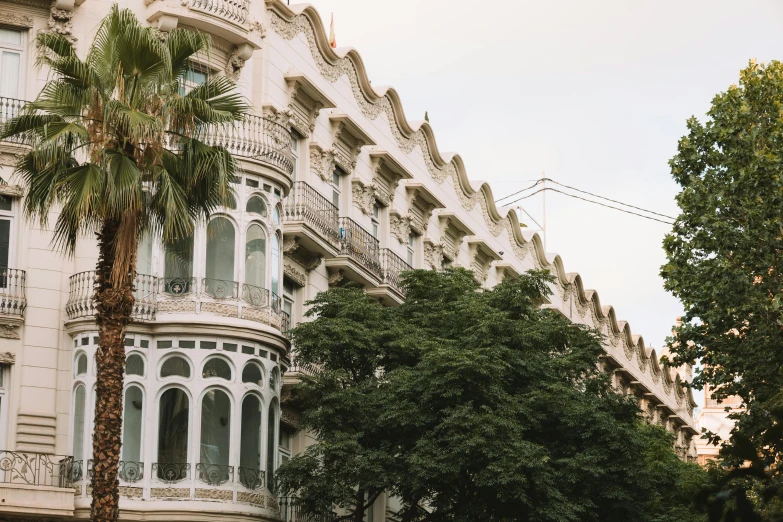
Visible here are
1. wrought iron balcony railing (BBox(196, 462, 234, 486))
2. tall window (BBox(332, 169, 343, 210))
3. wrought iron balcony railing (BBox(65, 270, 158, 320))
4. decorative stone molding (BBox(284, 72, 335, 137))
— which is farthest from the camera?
tall window (BBox(332, 169, 343, 210))

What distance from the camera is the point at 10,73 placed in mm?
23375

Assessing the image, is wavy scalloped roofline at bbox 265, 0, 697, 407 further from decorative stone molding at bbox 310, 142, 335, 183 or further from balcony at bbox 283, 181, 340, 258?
balcony at bbox 283, 181, 340, 258

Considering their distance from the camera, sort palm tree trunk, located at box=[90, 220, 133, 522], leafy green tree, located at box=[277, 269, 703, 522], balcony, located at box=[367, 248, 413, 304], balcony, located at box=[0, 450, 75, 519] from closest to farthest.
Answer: palm tree trunk, located at box=[90, 220, 133, 522]
balcony, located at box=[0, 450, 75, 519]
leafy green tree, located at box=[277, 269, 703, 522]
balcony, located at box=[367, 248, 413, 304]

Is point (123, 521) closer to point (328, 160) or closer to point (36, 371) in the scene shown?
point (36, 371)

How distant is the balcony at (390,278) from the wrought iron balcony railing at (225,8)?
28.0ft

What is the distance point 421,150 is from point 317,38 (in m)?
8.16

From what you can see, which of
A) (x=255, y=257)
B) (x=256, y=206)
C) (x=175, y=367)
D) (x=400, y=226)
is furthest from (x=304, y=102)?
(x=175, y=367)

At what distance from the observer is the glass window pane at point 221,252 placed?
23625mm

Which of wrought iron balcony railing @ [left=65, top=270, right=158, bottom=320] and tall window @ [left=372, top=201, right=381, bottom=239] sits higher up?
tall window @ [left=372, top=201, right=381, bottom=239]

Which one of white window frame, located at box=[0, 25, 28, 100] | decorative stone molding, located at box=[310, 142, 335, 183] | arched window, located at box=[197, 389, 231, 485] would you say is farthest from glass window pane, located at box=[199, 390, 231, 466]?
decorative stone molding, located at box=[310, 142, 335, 183]

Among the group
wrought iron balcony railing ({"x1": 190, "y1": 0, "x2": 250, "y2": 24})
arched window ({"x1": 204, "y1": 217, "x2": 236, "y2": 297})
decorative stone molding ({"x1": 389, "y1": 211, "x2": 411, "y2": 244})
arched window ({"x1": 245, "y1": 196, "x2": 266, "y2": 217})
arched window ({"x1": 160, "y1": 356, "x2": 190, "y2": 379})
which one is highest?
wrought iron balcony railing ({"x1": 190, "y1": 0, "x2": 250, "y2": 24})

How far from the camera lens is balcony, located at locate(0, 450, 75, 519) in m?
20.7

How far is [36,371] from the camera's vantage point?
2238 cm

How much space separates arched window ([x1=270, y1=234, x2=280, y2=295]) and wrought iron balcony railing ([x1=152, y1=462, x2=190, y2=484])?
14.5 ft
